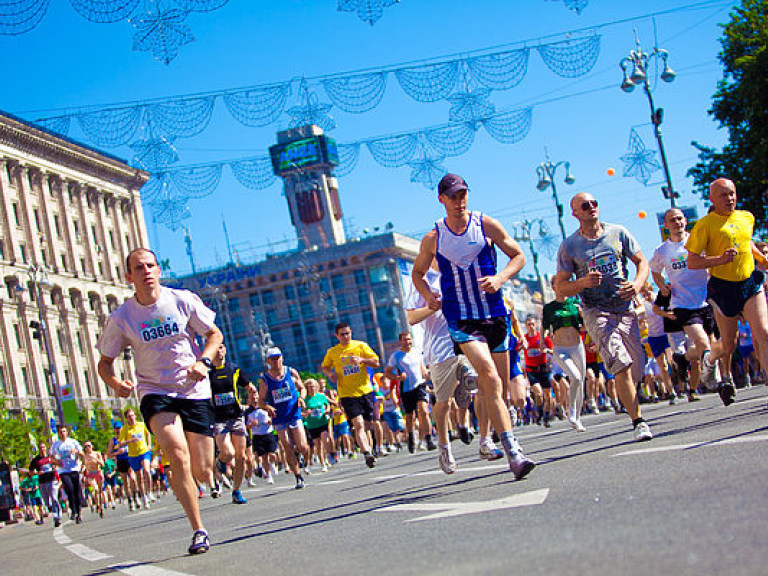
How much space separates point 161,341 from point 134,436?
58.7 feet

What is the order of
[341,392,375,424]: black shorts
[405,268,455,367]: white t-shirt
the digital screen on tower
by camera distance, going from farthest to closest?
the digital screen on tower
[341,392,375,424]: black shorts
[405,268,455,367]: white t-shirt

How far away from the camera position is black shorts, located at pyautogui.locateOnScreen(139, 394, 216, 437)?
7.84 m

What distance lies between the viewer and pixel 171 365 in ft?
26.0

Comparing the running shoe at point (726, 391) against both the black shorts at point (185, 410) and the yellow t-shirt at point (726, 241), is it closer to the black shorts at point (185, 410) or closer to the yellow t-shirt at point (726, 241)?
the yellow t-shirt at point (726, 241)

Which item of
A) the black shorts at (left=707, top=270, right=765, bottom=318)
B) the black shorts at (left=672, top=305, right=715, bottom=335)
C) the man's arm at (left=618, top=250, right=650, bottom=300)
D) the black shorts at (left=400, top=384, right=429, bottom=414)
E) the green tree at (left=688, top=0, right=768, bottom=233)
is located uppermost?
the green tree at (left=688, top=0, right=768, bottom=233)

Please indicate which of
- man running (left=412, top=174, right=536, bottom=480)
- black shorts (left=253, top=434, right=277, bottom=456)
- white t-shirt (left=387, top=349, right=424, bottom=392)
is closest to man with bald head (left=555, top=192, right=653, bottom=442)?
man running (left=412, top=174, right=536, bottom=480)

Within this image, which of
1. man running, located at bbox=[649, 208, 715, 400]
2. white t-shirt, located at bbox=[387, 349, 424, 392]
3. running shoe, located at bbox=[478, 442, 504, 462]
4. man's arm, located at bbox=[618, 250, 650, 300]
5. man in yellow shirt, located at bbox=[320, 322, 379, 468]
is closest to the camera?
man's arm, located at bbox=[618, 250, 650, 300]

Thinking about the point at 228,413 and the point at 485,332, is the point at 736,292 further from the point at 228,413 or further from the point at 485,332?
the point at 228,413

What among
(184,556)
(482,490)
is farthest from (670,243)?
(184,556)

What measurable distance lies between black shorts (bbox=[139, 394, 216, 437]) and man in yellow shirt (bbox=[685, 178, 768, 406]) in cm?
451

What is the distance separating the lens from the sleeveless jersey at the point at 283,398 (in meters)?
17.0

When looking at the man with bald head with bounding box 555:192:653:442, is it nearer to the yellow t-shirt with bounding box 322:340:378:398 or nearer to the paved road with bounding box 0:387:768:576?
the paved road with bounding box 0:387:768:576

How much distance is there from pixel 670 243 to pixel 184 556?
7.83 metres

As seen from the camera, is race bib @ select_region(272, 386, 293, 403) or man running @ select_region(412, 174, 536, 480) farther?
race bib @ select_region(272, 386, 293, 403)
